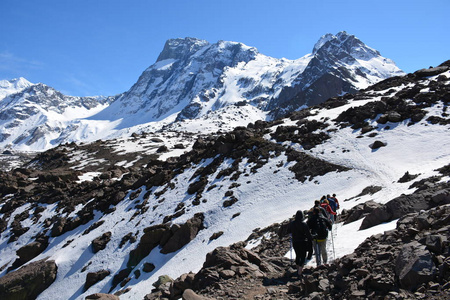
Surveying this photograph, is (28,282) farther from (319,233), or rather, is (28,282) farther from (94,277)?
(319,233)

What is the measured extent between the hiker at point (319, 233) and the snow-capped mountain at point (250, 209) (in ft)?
2.20

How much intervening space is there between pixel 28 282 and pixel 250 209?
22.3 m

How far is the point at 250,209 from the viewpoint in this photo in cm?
2634

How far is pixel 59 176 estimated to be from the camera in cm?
5384

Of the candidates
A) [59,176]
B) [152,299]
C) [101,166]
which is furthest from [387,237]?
[101,166]

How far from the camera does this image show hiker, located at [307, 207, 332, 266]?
10734mm

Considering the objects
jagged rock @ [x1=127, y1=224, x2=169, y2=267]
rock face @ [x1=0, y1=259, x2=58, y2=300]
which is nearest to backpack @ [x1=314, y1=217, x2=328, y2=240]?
jagged rock @ [x1=127, y1=224, x2=169, y2=267]

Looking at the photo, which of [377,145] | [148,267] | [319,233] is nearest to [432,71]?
[377,145]

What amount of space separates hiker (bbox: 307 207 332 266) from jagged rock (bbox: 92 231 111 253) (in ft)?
80.2

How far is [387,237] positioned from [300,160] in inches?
873

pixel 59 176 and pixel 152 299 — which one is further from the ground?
pixel 59 176

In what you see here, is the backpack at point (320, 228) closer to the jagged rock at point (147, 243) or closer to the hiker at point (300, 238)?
the hiker at point (300, 238)

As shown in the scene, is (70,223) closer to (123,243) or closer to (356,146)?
(123,243)

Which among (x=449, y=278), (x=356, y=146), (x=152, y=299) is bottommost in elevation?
(x=152, y=299)
